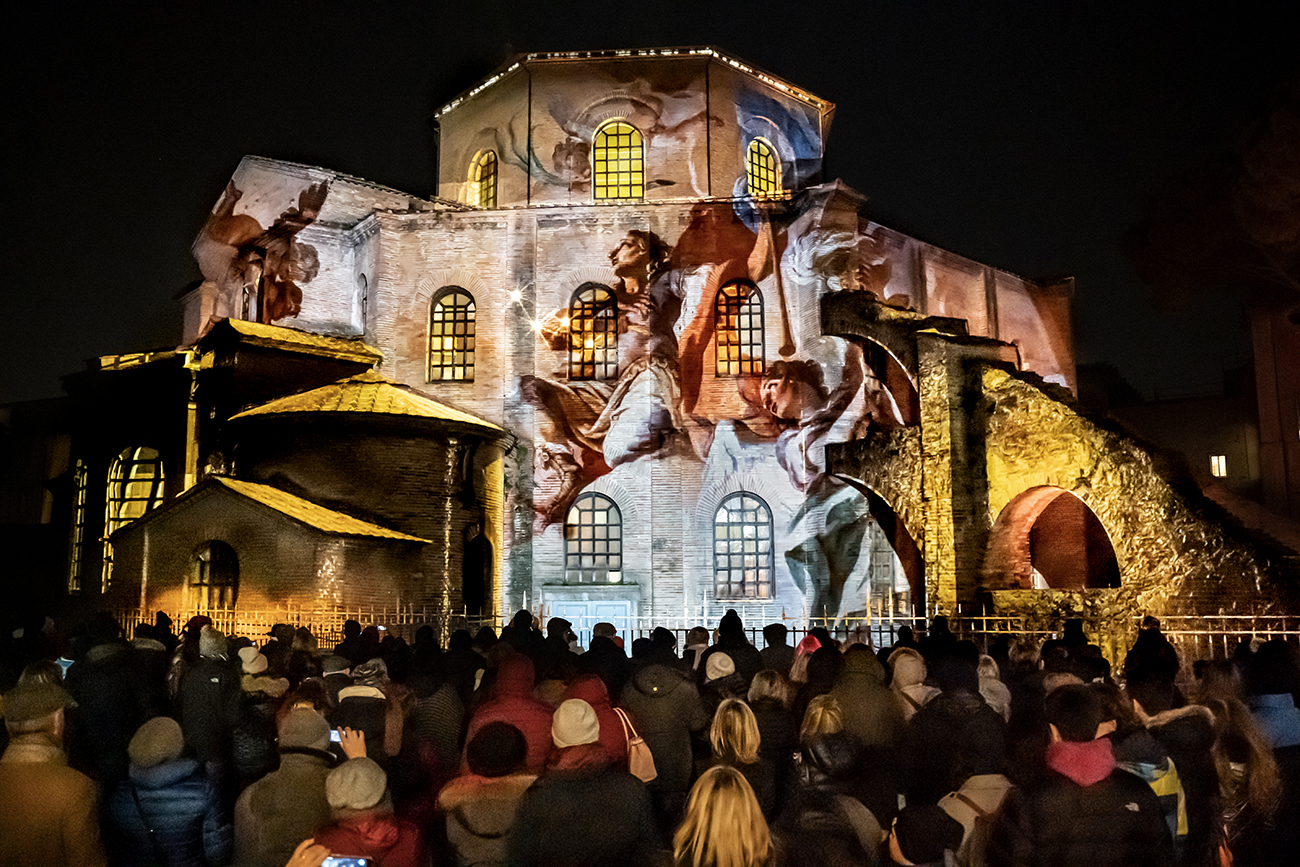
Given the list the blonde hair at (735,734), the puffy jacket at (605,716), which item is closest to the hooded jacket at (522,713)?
the puffy jacket at (605,716)

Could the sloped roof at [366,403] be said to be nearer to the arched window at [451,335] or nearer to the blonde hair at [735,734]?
the arched window at [451,335]

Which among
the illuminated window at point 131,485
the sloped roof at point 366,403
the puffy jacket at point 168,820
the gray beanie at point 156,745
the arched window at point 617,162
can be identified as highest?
the arched window at point 617,162

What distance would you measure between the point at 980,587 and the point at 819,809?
16.6m

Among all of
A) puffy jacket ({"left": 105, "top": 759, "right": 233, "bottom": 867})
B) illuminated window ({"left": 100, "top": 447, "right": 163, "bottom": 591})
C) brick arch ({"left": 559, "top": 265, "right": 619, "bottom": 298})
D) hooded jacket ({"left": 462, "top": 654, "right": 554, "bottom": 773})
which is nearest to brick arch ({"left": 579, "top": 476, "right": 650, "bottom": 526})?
brick arch ({"left": 559, "top": 265, "right": 619, "bottom": 298})

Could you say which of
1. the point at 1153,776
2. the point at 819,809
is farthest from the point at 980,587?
the point at 819,809

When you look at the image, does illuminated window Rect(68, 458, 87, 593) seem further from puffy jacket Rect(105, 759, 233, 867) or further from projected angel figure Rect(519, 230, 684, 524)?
puffy jacket Rect(105, 759, 233, 867)

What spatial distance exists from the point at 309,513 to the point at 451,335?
6.85 metres

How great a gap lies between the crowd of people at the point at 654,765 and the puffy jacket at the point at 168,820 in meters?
0.01

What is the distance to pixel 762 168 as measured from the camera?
30078 mm

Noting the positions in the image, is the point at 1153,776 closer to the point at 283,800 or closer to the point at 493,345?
the point at 283,800

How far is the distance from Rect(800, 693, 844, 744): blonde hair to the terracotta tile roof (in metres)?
15.8

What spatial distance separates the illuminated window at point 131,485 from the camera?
2674cm

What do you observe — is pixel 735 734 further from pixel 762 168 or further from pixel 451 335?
pixel 762 168

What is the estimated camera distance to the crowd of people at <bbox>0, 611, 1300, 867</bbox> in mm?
4406
